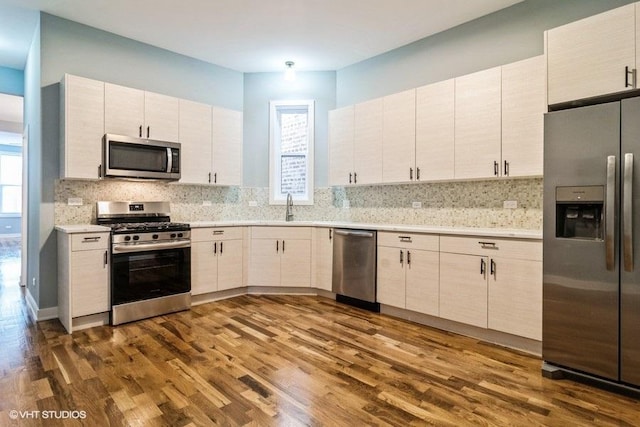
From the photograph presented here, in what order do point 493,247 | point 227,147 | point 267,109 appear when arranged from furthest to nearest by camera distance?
point 267,109, point 227,147, point 493,247

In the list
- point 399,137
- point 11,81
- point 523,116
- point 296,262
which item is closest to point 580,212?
point 523,116

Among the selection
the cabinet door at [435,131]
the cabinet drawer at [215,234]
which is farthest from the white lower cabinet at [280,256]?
the cabinet door at [435,131]

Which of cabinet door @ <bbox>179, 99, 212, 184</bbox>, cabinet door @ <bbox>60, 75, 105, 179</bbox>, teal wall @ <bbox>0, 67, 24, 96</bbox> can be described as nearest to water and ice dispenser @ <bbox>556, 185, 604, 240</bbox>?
cabinet door @ <bbox>179, 99, 212, 184</bbox>

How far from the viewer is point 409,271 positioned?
11.6ft

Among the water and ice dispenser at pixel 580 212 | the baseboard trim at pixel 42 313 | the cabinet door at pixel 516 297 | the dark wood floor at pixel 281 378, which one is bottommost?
the dark wood floor at pixel 281 378

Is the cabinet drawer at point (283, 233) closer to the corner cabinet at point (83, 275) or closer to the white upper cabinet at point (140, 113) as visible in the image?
the white upper cabinet at point (140, 113)

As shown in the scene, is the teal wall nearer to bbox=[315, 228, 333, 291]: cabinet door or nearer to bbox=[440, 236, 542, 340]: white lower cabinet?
bbox=[315, 228, 333, 291]: cabinet door

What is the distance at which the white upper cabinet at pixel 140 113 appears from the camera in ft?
12.0

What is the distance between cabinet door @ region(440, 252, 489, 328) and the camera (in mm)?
3010

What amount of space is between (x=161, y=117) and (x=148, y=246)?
1.50 meters

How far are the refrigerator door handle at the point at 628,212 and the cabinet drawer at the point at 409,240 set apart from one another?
54.0 inches

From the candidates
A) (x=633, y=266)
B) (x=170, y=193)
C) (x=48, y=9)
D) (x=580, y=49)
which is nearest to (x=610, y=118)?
(x=580, y=49)

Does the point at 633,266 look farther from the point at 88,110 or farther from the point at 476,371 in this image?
the point at 88,110

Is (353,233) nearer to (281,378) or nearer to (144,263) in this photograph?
(281,378)
